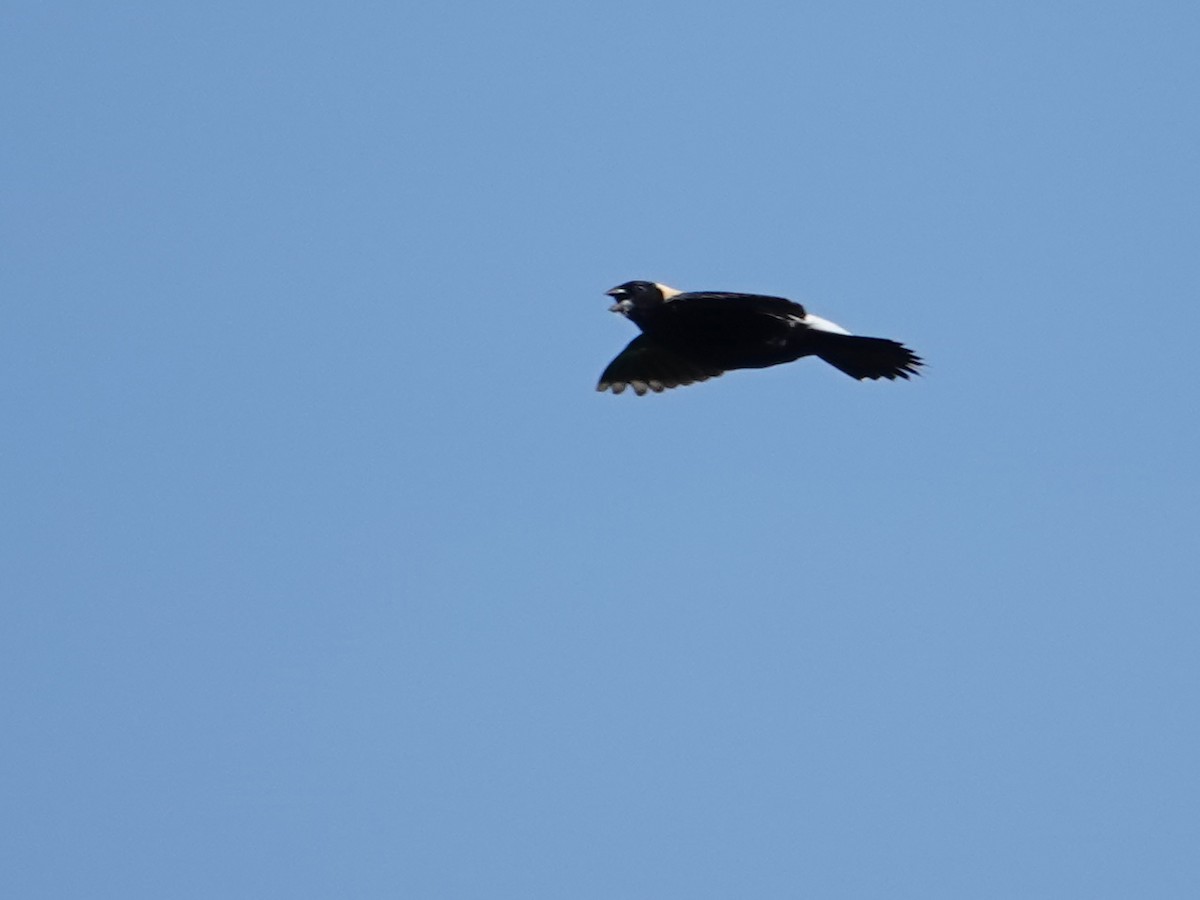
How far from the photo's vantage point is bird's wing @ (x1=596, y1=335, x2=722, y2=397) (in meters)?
17.4

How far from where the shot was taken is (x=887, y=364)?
15781mm

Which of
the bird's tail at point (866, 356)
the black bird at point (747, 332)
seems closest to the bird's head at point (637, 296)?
the black bird at point (747, 332)

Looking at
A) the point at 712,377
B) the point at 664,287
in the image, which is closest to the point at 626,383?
Answer: the point at 712,377

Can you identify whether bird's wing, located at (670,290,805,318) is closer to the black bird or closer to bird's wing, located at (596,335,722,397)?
the black bird

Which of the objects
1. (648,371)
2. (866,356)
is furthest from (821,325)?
(648,371)

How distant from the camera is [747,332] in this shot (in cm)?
1541

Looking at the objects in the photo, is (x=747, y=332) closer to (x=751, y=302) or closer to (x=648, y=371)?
(x=751, y=302)

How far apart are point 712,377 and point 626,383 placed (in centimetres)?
86

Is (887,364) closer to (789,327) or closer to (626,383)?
(789,327)

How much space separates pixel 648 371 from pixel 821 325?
2658 mm

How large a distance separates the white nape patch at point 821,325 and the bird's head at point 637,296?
3.46ft

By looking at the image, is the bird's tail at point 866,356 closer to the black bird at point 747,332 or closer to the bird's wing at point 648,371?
the black bird at point 747,332

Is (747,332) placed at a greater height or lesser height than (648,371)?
lesser

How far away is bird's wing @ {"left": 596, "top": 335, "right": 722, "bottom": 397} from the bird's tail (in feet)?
5.34
